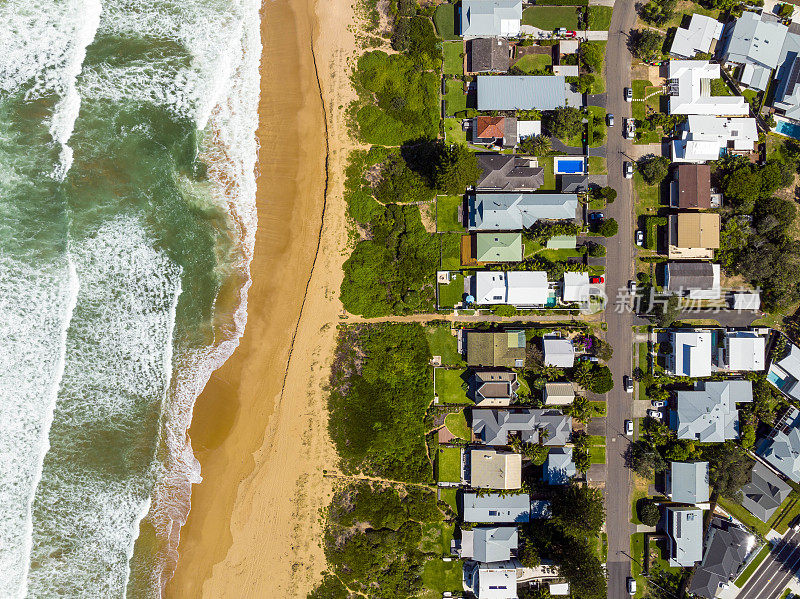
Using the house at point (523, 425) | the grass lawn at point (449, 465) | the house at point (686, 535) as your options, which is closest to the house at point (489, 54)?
the house at point (523, 425)

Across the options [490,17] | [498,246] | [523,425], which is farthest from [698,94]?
[523,425]

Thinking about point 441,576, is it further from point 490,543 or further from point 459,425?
point 459,425

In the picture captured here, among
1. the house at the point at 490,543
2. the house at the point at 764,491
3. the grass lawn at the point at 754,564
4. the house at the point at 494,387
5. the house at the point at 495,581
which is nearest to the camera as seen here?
the house at the point at 495,581

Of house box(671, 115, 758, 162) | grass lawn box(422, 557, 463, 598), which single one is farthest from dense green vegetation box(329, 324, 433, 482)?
house box(671, 115, 758, 162)

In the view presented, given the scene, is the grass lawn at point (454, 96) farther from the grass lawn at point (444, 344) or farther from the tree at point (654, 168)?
the grass lawn at point (444, 344)

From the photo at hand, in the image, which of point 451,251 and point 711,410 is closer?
point 711,410

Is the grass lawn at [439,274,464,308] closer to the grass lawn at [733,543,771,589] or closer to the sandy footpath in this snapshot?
the sandy footpath

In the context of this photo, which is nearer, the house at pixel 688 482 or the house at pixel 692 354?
the house at pixel 692 354
